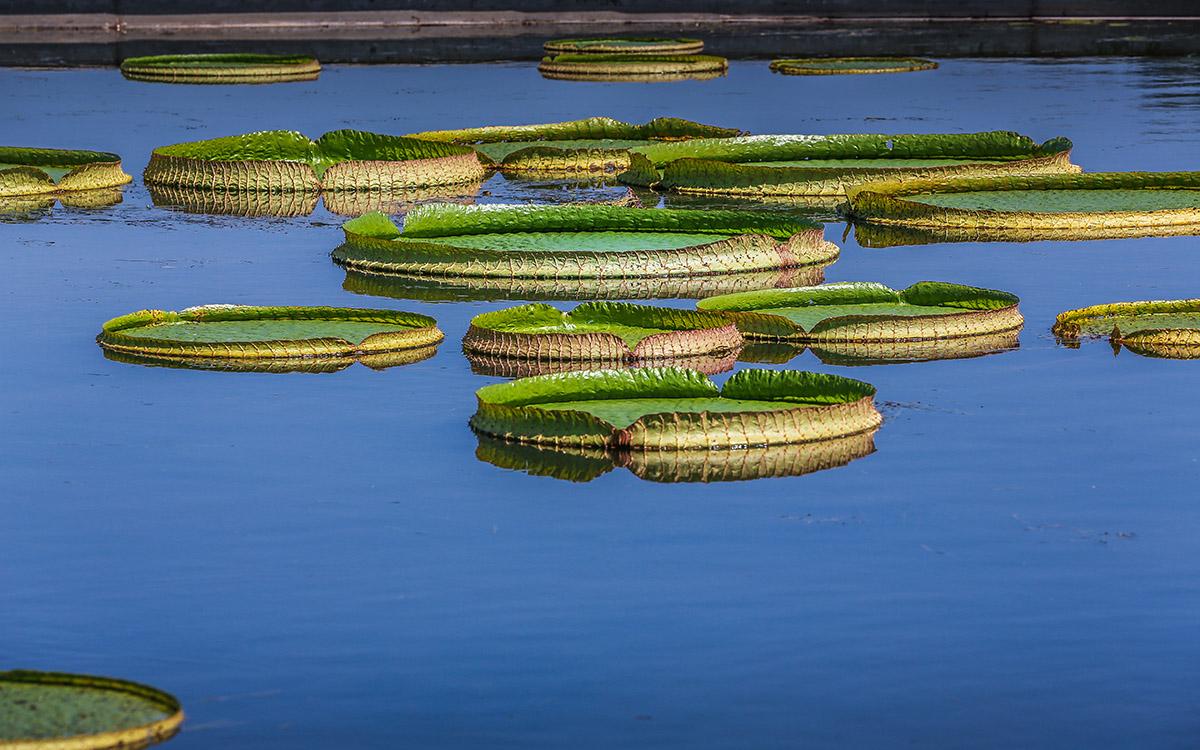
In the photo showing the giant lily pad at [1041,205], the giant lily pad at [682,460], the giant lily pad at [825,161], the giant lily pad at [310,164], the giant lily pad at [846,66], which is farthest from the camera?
the giant lily pad at [846,66]

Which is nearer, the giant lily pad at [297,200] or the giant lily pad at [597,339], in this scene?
the giant lily pad at [597,339]

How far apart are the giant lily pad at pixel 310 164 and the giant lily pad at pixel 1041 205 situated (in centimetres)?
202

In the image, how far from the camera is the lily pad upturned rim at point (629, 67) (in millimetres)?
16125

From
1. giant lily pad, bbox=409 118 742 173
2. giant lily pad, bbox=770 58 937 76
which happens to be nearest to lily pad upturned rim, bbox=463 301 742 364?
giant lily pad, bbox=409 118 742 173

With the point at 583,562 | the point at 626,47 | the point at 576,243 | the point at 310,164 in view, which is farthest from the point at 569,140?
the point at 626,47

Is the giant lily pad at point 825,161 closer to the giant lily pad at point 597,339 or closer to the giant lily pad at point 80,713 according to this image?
the giant lily pad at point 597,339

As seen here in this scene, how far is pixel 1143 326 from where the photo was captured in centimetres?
608

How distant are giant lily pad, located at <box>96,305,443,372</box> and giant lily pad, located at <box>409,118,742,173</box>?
4211 millimetres

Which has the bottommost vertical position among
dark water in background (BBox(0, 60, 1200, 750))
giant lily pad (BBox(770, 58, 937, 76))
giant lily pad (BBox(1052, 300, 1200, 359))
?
dark water in background (BBox(0, 60, 1200, 750))

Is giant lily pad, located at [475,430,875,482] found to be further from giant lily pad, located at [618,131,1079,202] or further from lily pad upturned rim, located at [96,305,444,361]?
giant lily pad, located at [618,131,1079,202]

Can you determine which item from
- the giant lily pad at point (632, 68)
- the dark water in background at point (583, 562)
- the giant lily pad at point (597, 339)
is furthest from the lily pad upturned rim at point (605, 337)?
the giant lily pad at point (632, 68)

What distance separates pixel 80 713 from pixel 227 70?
42.9 ft

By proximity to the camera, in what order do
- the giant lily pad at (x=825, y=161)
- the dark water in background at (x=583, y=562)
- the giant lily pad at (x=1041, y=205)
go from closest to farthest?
the dark water in background at (x=583, y=562), the giant lily pad at (x=1041, y=205), the giant lily pad at (x=825, y=161)

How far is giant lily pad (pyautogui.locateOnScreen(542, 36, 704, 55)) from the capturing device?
1775 centimetres
